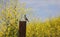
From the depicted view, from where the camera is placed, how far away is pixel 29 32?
11.4 metres

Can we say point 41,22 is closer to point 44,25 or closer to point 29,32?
point 44,25

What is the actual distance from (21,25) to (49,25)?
628 cm

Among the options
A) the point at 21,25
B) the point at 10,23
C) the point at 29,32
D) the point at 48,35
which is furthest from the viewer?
the point at 48,35

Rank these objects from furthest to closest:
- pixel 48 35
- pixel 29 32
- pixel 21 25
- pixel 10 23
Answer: pixel 48 35 < pixel 29 32 < pixel 10 23 < pixel 21 25

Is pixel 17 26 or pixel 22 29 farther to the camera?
pixel 17 26

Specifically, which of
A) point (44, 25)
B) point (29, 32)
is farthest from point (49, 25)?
point (29, 32)

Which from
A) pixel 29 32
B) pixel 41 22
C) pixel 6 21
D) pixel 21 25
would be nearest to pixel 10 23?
pixel 6 21

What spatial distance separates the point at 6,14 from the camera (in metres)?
10.8

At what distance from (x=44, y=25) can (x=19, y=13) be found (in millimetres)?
2529

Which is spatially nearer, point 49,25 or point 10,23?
point 10,23

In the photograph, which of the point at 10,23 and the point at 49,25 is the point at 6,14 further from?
the point at 49,25

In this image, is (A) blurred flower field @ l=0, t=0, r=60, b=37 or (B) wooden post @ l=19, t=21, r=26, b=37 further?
(A) blurred flower field @ l=0, t=0, r=60, b=37

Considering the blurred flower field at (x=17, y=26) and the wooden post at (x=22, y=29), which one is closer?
the wooden post at (x=22, y=29)

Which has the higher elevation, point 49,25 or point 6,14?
point 6,14
